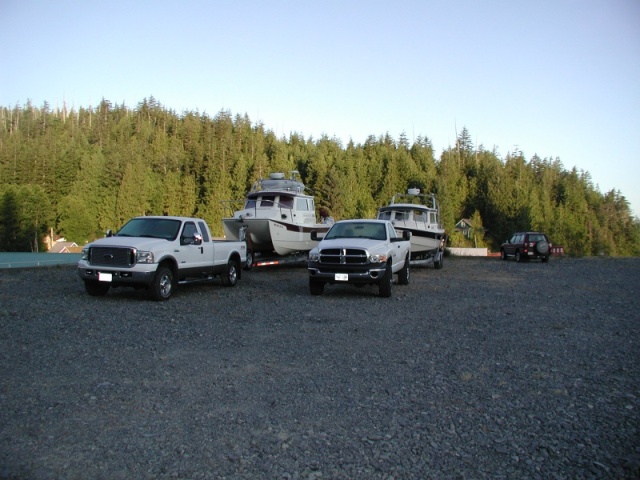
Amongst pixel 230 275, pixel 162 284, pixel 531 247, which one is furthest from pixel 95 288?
pixel 531 247

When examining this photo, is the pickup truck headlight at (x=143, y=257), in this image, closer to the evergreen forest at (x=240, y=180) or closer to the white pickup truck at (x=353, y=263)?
the white pickup truck at (x=353, y=263)

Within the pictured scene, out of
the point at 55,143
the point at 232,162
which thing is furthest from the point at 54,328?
the point at 55,143

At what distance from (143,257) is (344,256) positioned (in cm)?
458

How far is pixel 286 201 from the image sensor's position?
2023 centimetres

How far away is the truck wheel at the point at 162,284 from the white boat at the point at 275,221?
5.71m

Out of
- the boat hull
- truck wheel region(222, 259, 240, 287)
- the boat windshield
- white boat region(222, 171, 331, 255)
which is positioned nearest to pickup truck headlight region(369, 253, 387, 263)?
the boat windshield

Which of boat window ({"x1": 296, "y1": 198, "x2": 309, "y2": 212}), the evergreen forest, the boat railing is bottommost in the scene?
the boat railing

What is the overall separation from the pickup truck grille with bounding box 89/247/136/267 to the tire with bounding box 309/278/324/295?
4.20 meters

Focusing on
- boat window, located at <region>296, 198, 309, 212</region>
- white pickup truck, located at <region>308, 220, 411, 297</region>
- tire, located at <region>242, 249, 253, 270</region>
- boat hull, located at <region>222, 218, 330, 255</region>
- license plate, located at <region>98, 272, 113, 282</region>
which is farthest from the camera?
boat window, located at <region>296, 198, 309, 212</region>

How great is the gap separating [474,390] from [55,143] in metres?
115

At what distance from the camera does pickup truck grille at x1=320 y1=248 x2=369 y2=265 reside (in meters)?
12.7

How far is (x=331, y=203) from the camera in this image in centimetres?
8662

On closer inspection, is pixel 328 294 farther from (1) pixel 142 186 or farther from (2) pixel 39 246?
(1) pixel 142 186

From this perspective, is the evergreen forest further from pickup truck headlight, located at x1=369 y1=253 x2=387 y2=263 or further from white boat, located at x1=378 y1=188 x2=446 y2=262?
pickup truck headlight, located at x1=369 y1=253 x2=387 y2=263
